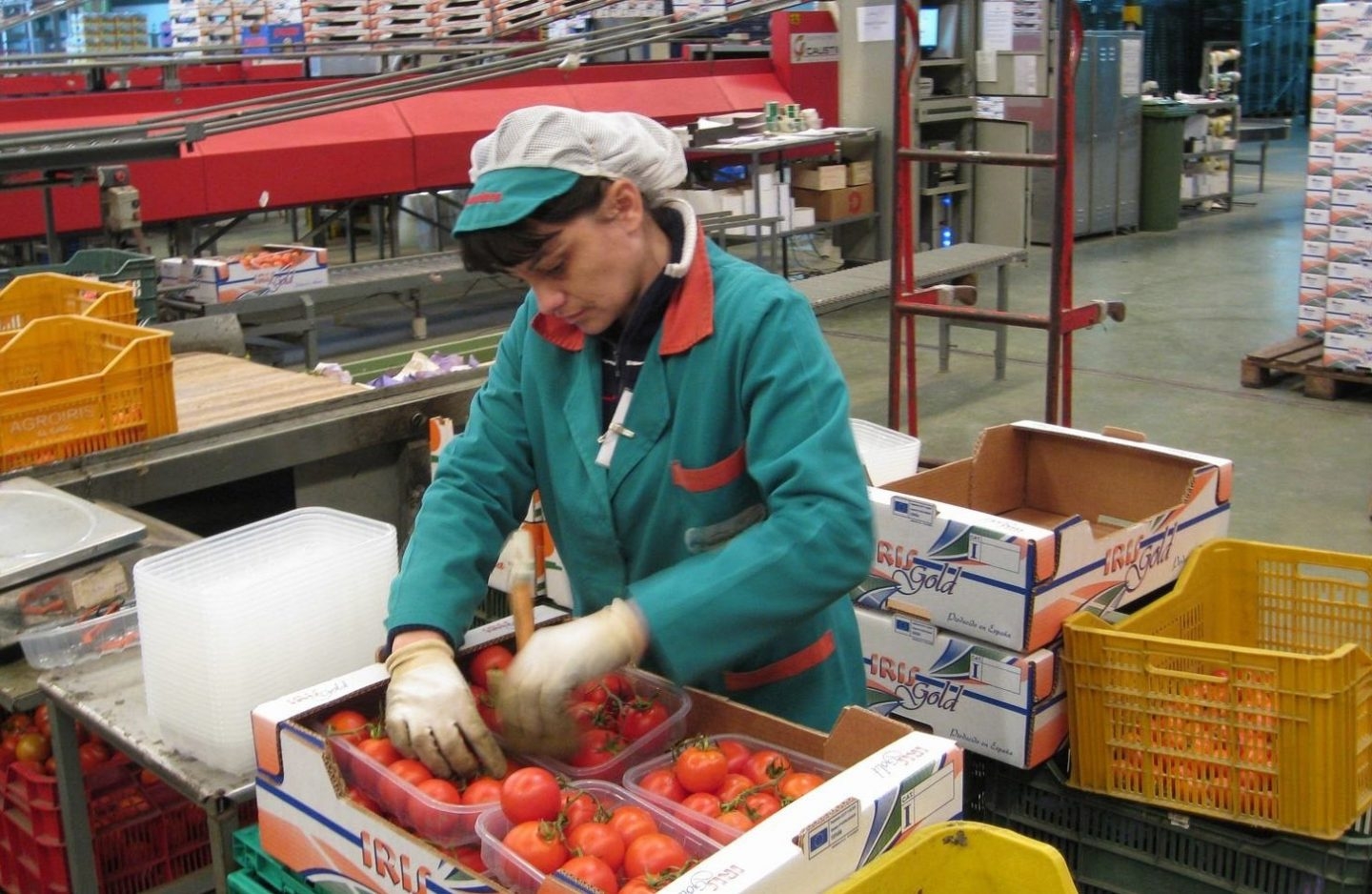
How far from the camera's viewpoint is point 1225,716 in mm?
2211

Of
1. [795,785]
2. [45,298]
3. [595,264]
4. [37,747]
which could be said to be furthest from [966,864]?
[45,298]

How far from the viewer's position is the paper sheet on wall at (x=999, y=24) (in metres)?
9.39

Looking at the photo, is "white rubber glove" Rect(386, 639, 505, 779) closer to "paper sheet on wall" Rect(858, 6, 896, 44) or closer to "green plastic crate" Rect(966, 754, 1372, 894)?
"green plastic crate" Rect(966, 754, 1372, 894)

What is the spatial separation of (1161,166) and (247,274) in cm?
787

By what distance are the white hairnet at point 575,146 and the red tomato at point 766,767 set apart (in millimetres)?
677

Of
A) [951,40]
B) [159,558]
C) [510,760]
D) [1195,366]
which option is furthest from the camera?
[951,40]

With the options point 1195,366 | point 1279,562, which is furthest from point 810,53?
point 1279,562

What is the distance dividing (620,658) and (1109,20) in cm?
1869

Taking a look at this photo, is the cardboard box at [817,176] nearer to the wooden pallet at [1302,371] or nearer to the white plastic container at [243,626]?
the wooden pallet at [1302,371]

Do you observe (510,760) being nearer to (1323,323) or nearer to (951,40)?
(1323,323)

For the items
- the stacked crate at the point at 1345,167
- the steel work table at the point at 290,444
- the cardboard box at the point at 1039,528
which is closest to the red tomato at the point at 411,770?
the cardboard box at the point at 1039,528

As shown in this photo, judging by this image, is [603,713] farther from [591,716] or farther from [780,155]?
[780,155]

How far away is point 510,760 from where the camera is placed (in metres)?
1.56

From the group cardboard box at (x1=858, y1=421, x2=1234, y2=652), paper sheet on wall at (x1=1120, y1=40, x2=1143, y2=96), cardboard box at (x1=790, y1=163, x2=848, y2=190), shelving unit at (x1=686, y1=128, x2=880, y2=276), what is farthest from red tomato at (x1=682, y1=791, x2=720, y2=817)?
paper sheet on wall at (x1=1120, y1=40, x2=1143, y2=96)
